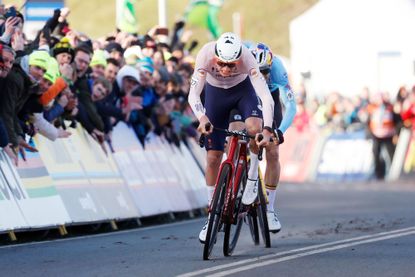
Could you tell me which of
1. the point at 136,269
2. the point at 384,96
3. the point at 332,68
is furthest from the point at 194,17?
the point at 332,68

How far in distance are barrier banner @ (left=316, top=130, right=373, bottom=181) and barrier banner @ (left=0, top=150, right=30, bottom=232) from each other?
1975 cm

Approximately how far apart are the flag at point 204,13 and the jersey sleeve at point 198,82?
16426 mm

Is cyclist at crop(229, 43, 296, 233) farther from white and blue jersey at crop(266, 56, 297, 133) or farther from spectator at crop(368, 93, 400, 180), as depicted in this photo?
spectator at crop(368, 93, 400, 180)

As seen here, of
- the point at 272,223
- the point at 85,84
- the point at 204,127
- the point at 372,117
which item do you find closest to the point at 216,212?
the point at 204,127

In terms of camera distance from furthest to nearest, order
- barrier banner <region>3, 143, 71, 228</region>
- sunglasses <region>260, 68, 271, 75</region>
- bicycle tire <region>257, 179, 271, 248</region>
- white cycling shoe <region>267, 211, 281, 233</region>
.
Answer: barrier banner <region>3, 143, 71, 228</region>, sunglasses <region>260, 68, 271, 75</region>, white cycling shoe <region>267, 211, 281, 233</region>, bicycle tire <region>257, 179, 271, 248</region>

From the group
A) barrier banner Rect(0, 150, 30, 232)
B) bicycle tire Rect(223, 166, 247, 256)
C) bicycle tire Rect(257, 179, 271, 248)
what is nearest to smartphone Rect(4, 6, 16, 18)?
barrier banner Rect(0, 150, 30, 232)

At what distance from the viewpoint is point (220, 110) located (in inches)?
553

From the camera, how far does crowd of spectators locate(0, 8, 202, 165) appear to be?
15984 mm

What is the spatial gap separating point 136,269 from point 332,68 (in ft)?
132

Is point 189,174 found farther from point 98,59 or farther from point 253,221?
point 253,221

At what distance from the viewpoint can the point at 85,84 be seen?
60.0 feet

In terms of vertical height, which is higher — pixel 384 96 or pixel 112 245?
pixel 384 96

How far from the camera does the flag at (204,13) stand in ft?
98.4

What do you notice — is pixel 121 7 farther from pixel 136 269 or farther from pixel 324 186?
pixel 136 269
